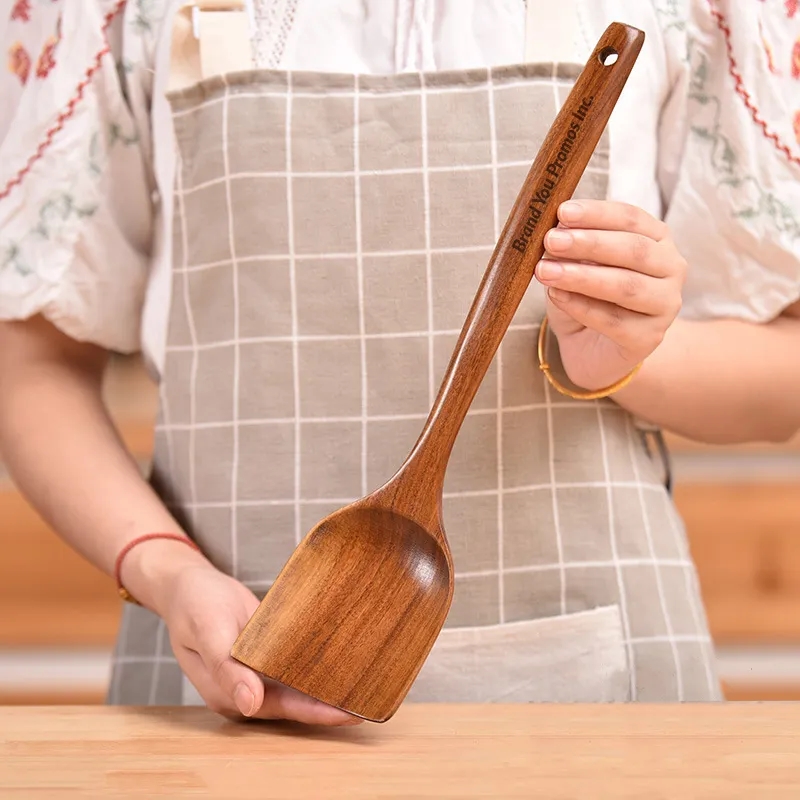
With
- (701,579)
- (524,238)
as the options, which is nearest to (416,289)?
(524,238)

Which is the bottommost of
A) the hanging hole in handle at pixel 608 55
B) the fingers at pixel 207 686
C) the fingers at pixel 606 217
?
the fingers at pixel 207 686

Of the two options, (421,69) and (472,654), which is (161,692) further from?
(421,69)

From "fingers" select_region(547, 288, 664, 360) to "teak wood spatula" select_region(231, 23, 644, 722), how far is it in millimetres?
31

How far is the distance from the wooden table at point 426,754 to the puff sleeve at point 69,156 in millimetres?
298

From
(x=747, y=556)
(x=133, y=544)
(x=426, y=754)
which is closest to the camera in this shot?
(x=426, y=754)

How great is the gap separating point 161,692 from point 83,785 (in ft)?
1.04

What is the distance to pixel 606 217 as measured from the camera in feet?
1.70

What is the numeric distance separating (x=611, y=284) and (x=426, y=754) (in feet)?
0.82

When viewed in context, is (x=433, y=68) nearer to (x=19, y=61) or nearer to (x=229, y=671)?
(x=19, y=61)

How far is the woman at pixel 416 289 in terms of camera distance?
0.67 meters

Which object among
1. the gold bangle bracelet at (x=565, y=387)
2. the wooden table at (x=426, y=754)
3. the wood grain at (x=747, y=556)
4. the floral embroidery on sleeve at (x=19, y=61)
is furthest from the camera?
the wood grain at (x=747, y=556)

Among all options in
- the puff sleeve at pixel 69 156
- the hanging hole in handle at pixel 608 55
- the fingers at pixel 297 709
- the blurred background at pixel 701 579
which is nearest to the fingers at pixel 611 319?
the hanging hole in handle at pixel 608 55

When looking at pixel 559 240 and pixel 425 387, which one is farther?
pixel 425 387

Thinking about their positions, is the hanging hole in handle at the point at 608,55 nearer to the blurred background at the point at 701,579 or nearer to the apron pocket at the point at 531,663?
the apron pocket at the point at 531,663
